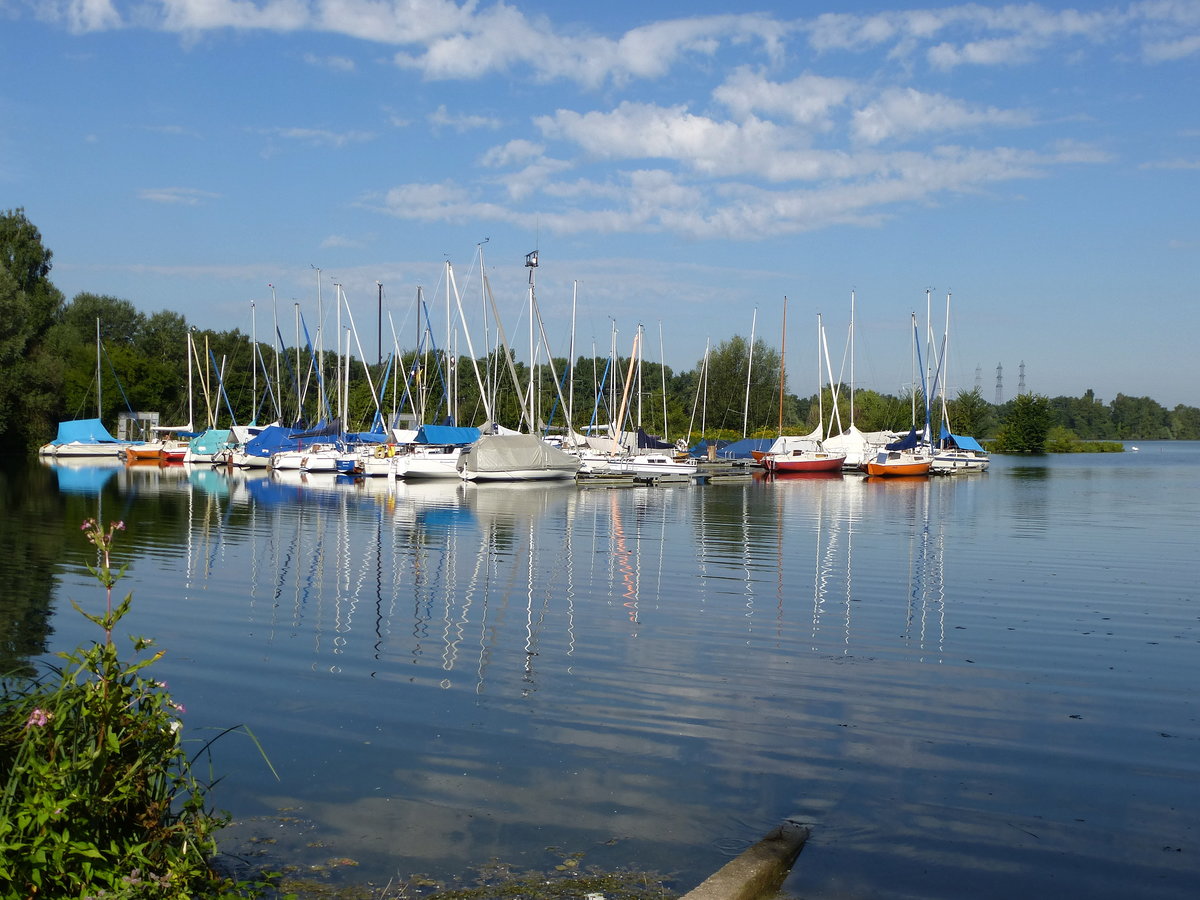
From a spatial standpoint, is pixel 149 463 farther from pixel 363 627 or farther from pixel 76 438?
pixel 363 627

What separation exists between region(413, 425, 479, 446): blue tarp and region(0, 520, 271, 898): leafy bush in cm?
5511

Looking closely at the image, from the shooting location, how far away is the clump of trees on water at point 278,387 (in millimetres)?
76250

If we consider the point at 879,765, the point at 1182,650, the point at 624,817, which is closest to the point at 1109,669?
the point at 1182,650

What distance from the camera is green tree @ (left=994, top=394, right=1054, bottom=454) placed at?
122 meters

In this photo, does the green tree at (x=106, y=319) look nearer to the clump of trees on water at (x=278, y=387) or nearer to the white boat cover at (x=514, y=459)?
the clump of trees on water at (x=278, y=387)

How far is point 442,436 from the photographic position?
61.4m

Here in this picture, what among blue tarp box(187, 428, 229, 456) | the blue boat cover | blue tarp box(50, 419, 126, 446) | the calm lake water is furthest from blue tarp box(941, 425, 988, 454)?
blue tarp box(50, 419, 126, 446)

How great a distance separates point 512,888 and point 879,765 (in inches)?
152

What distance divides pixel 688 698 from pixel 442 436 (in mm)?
51213

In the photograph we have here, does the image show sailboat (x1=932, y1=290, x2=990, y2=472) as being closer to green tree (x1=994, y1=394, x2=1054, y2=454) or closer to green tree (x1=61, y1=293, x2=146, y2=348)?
green tree (x1=994, y1=394, x2=1054, y2=454)

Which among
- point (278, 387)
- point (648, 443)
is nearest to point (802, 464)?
point (648, 443)

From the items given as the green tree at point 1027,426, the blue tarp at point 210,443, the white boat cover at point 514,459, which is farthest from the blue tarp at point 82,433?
the green tree at point 1027,426

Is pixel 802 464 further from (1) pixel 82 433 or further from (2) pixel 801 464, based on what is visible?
(1) pixel 82 433

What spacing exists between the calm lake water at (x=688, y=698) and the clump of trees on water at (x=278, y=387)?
142ft
